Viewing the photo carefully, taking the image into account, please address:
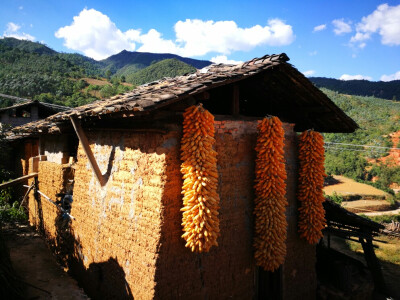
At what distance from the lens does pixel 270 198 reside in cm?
485

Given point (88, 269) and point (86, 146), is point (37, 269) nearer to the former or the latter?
point (88, 269)

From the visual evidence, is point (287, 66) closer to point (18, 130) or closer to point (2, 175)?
point (18, 130)

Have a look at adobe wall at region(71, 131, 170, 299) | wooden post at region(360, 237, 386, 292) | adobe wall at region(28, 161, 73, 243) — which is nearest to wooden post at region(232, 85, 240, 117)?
adobe wall at region(71, 131, 170, 299)

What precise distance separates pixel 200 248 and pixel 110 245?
190cm

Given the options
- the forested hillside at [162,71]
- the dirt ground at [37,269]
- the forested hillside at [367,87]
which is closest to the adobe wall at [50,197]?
the dirt ground at [37,269]

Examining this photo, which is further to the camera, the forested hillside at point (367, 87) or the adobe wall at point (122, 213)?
the forested hillside at point (367, 87)

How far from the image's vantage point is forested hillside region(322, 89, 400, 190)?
33338 millimetres

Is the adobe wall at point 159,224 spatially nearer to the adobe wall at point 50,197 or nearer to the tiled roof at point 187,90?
the tiled roof at point 187,90

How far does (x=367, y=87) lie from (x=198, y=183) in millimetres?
77878

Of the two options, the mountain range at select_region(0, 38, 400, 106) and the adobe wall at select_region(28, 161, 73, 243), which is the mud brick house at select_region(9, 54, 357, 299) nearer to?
the adobe wall at select_region(28, 161, 73, 243)

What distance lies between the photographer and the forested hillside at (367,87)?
63456 millimetres

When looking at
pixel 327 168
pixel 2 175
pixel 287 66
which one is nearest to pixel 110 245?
pixel 287 66

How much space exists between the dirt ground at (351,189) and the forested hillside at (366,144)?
10.3 ft

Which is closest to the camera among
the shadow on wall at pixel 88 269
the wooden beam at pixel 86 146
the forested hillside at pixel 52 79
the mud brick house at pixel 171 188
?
the mud brick house at pixel 171 188
